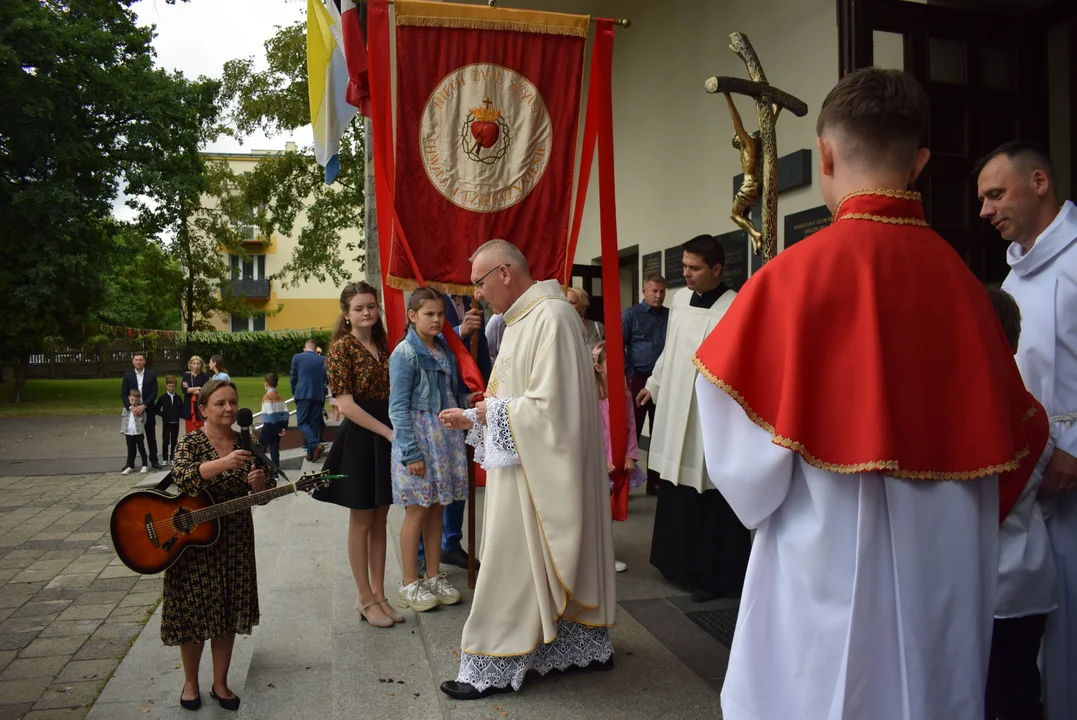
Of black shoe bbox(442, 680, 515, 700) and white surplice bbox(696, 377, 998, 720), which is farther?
black shoe bbox(442, 680, 515, 700)

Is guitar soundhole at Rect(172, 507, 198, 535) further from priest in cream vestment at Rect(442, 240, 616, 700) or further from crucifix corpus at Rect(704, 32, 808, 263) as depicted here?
crucifix corpus at Rect(704, 32, 808, 263)

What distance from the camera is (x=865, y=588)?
170 centimetres

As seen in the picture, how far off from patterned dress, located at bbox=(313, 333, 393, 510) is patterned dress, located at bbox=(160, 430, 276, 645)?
671mm

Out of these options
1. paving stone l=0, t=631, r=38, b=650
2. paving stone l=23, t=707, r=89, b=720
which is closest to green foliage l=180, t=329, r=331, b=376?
paving stone l=0, t=631, r=38, b=650

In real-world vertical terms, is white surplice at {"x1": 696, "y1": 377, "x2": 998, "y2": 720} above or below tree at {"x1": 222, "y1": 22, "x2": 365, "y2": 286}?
below

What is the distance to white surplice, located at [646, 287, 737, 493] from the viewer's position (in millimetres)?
4609

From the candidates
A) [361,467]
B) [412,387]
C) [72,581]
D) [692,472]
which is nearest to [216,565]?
[361,467]

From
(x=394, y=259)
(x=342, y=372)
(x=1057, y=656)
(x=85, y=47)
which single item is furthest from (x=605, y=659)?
(x=85, y=47)

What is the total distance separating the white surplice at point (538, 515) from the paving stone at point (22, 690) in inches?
95.1

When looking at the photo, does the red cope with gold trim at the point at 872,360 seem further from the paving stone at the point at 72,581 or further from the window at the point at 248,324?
the window at the point at 248,324

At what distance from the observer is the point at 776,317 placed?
176cm

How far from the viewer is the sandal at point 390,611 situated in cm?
430

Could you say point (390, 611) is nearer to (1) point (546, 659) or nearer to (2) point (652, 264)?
(1) point (546, 659)

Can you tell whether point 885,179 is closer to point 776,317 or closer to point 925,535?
point 776,317
